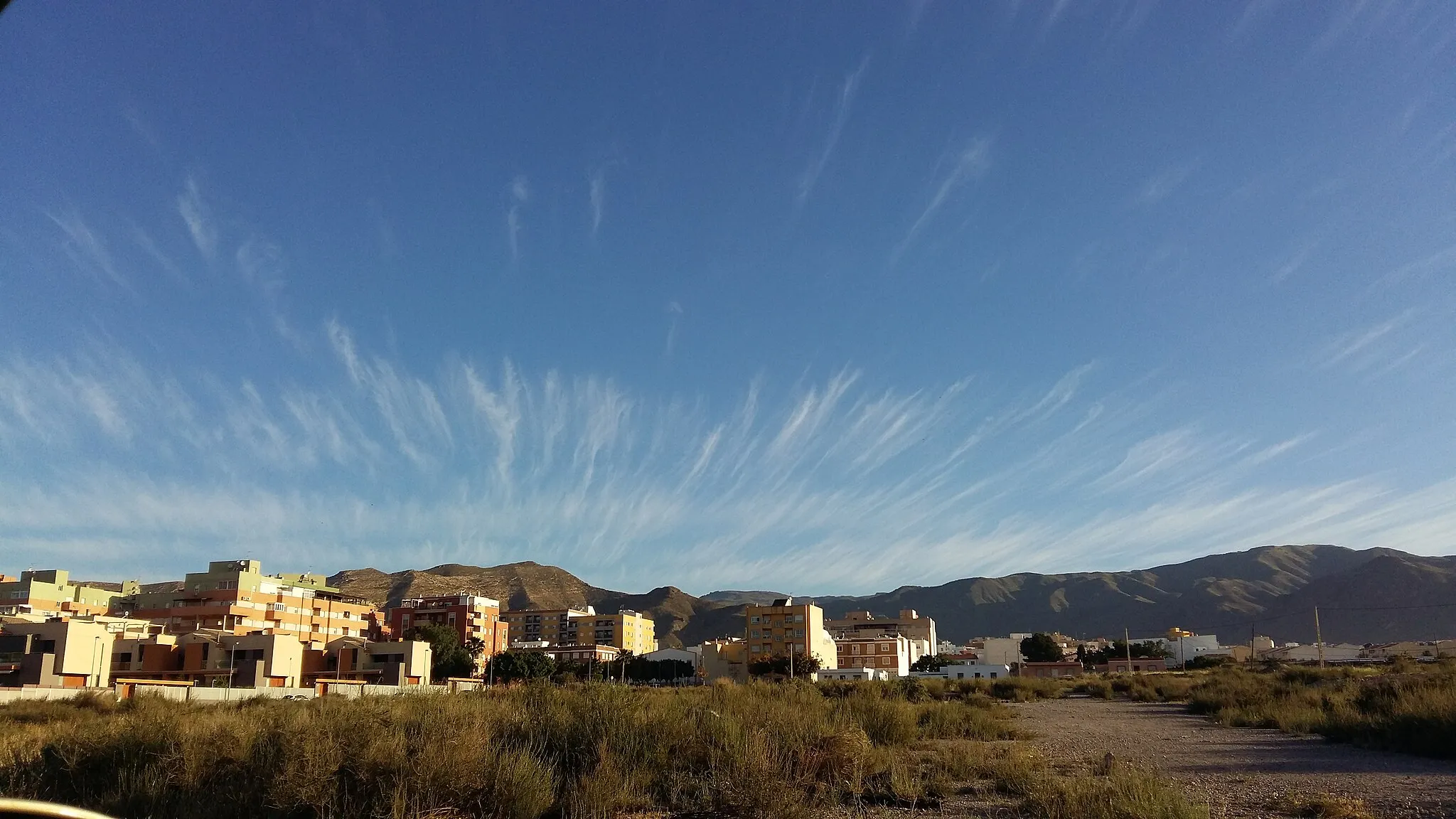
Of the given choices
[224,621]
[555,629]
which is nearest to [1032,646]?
[555,629]

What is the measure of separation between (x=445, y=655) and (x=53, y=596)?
Answer: 112 feet

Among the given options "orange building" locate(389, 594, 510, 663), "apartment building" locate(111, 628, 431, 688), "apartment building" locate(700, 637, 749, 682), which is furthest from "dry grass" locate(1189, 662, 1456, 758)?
"orange building" locate(389, 594, 510, 663)

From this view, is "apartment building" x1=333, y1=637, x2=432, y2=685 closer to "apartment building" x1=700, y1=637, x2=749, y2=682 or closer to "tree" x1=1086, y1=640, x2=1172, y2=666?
→ "apartment building" x1=700, y1=637, x2=749, y2=682

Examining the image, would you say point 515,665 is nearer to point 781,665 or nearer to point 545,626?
point 781,665

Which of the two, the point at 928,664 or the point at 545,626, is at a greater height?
the point at 545,626

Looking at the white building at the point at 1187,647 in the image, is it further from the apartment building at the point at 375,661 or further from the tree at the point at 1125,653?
the apartment building at the point at 375,661

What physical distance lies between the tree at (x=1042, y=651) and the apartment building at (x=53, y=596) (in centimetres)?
9641

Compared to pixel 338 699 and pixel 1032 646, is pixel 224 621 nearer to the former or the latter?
pixel 338 699

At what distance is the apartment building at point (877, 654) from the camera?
9450cm

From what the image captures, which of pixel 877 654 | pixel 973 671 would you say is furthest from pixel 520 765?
pixel 973 671

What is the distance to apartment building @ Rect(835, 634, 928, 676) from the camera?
3720 inches

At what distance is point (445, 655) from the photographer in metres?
77.4

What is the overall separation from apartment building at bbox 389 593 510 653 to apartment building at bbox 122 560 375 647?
8.37 m

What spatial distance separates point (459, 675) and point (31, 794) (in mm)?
70923
